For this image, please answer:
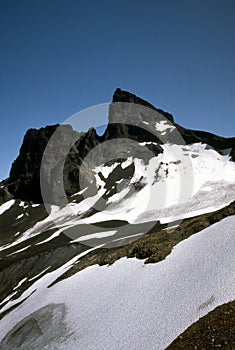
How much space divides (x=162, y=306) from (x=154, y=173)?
516 feet

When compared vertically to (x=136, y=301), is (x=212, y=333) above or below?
above

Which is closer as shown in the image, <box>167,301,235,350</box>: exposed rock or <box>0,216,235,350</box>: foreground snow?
<box>167,301,235,350</box>: exposed rock

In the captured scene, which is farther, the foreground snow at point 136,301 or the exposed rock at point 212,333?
the foreground snow at point 136,301

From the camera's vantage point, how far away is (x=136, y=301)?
28891 millimetres

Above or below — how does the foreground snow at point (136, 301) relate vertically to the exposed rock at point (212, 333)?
below

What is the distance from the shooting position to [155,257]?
35594mm

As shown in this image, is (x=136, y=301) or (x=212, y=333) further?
(x=136, y=301)

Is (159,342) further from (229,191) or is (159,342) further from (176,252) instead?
(229,191)

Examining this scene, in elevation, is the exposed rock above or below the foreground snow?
above

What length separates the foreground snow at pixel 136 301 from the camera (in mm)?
23078

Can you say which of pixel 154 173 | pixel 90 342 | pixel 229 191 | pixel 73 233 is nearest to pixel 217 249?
pixel 90 342

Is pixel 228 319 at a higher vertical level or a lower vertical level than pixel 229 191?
higher

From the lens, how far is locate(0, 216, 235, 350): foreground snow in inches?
909

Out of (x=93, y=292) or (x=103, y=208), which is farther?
(x=103, y=208)
